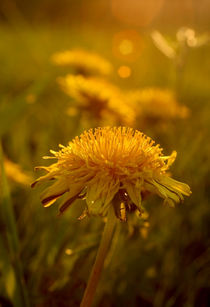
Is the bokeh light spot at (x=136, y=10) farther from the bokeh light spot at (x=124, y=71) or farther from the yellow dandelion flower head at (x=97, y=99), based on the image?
the yellow dandelion flower head at (x=97, y=99)

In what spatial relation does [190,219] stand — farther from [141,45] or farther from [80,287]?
[141,45]

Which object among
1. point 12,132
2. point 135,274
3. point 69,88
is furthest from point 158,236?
point 12,132

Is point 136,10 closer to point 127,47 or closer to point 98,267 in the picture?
point 127,47

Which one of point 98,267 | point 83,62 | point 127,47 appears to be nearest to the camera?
point 98,267

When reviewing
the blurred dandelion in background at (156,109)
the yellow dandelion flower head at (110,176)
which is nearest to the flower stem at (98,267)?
the yellow dandelion flower head at (110,176)

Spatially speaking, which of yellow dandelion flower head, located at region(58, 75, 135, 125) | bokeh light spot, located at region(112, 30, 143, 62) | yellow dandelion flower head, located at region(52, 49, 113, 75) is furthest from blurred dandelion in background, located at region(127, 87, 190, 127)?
bokeh light spot, located at region(112, 30, 143, 62)

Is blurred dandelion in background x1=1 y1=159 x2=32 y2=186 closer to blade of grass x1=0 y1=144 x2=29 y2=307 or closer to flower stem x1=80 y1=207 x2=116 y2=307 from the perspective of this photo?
blade of grass x1=0 y1=144 x2=29 y2=307

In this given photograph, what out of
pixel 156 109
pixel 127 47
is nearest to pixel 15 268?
pixel 156 109
